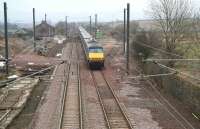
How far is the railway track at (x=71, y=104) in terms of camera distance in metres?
20.8

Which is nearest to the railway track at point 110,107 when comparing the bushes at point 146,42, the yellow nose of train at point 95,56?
the yellow nose of train at point 95,56

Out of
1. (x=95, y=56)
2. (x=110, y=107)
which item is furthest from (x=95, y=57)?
(x=110, y=107)

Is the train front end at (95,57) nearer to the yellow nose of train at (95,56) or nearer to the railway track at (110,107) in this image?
the yellow nose of train at (95,56)

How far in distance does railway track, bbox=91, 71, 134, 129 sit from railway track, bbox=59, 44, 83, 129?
157cm

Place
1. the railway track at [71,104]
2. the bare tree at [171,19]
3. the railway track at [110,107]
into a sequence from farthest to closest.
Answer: the bare tree at [171,19] < the railway track at [71,104] < the railway track at [110,107]

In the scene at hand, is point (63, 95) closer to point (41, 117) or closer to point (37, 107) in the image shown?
point (37, 107)

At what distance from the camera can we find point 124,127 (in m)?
20.1

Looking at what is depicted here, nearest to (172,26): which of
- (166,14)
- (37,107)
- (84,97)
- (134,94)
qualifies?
(166,14)

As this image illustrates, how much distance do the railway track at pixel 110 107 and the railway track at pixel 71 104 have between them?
1568mm

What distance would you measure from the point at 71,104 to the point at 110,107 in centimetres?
270

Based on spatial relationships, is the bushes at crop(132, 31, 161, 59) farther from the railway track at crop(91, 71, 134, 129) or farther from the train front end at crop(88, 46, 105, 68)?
the railway track at crop(91, 71, 134, 129)

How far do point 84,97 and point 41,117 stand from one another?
5.95 metres

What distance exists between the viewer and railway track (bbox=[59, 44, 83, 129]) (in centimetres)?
2077

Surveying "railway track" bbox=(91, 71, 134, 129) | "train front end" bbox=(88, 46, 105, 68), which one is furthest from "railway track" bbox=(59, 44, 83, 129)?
"train front end" bbox=(88, 46, 105, 68)
